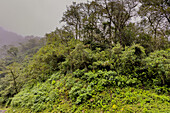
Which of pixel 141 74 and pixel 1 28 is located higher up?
pixel 1 28

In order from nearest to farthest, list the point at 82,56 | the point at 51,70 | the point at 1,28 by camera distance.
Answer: the point at 82,56 → the point at 51,70 → the point at 1,28

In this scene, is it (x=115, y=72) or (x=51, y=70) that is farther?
(x=51, y=70)

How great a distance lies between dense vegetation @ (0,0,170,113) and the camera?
14.3ft

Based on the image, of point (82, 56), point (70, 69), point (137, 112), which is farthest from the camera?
point (70, 69)

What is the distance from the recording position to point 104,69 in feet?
20.9

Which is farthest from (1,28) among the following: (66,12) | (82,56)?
(82,56)

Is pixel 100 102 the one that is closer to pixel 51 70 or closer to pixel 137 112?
pixel 137 112

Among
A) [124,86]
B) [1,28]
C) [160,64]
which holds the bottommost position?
[124,86]

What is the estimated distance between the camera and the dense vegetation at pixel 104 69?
436 centimetres

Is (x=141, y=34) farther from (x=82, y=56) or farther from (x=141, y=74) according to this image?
(x=82, y=56)

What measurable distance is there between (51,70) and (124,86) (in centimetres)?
775

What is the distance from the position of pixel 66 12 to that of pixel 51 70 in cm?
822

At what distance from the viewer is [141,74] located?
5312mm

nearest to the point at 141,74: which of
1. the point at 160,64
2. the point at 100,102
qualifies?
the point at 160,64
